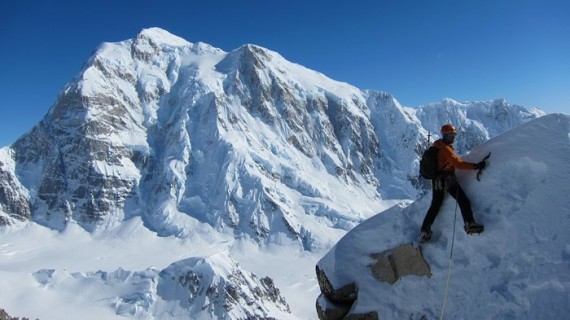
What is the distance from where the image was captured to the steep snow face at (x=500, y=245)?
10.5 metres

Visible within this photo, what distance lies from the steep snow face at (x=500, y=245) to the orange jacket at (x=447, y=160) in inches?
27.1

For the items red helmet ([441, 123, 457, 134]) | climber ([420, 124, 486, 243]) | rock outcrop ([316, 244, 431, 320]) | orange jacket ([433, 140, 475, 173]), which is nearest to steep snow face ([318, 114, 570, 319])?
rock outcrop ([316, 244, 431, 320])

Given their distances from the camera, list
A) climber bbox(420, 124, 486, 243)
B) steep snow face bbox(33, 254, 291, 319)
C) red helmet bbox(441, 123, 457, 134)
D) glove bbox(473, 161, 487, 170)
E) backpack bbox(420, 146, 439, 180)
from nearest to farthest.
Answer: climber bbox(420, 124, 486, 243), glove bbox(473, 161, 487, 170), backpack bbox(420, 146, 439, 180), red helmet bbox(441, 123, 457, 134), steep snow face bbox(33, 254, 291, 319)

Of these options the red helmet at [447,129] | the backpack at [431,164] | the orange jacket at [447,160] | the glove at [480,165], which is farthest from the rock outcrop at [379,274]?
the red helmet at [447,129]

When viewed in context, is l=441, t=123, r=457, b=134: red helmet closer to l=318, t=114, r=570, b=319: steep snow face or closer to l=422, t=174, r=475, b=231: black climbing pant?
l=318, t=114, r=570, b=319: steep snow face

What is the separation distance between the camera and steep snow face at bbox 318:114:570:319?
A: 10.5m

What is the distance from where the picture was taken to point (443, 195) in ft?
42.0

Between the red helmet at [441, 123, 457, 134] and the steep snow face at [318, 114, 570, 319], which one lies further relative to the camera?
the red helmet at [441, 123, 457, 134]

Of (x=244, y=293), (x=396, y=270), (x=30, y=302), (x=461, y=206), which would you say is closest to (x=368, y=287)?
(x=396, y=270)

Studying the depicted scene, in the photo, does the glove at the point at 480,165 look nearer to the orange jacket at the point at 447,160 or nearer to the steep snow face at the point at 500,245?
the orange jacket at the point at 447,160

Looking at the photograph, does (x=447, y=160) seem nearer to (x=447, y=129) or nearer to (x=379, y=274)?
(x=447, y=129)

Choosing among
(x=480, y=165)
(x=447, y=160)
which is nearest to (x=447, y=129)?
(x=447, y=160)

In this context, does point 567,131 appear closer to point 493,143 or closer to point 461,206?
point 493,143

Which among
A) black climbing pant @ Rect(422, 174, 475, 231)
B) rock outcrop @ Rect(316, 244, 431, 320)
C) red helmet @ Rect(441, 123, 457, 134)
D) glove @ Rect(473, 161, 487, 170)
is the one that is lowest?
rock outcrop @ Rect(316, 244, 431, 320)
